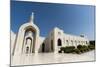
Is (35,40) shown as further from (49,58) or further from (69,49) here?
(69,49)

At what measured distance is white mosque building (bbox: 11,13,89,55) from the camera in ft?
7.61

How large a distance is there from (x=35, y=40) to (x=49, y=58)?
0.88 feet

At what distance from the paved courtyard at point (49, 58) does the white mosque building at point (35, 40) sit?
54 mm

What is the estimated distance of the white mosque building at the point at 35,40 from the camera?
2.32 m

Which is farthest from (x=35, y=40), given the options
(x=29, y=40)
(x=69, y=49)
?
(x=69, y=49)

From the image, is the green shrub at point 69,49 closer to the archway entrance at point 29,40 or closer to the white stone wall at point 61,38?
the white stone wall at point 61,38

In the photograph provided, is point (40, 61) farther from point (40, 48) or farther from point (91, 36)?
point (91, 36)

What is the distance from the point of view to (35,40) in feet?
7.88

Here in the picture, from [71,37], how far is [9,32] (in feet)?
2.44

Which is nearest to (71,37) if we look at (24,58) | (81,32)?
(81,32)

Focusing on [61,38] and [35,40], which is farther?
[61,38]

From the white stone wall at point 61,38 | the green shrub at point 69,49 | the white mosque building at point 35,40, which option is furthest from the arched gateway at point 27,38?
the green shrub at point 69,49

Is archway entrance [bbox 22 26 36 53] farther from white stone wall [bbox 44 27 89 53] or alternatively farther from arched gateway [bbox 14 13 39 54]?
white stone wall [bbox 44 27 89 53]
